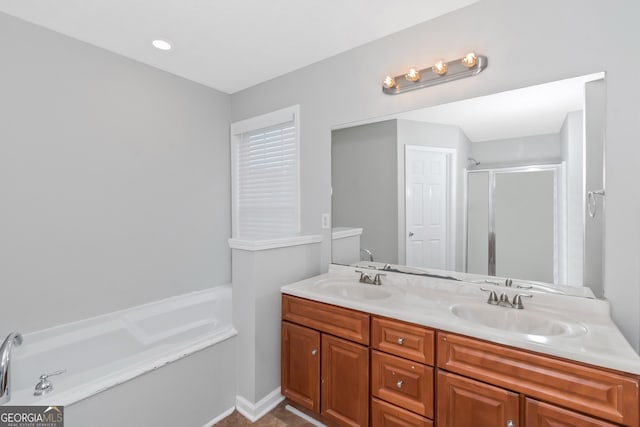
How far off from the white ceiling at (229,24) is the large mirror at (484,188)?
585 mm

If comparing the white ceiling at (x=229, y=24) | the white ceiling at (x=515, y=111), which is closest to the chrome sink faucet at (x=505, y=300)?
the white ceiling at (x=515, y=111)

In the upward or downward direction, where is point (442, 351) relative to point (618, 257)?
downward

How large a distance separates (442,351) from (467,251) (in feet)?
2.33

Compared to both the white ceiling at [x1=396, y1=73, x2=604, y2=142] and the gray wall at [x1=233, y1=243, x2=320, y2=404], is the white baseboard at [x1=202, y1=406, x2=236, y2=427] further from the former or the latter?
the white ceiling at [x1=396, y1=73, x2=604, y2=142]

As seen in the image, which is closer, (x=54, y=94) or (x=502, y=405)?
(x=502, y=405)

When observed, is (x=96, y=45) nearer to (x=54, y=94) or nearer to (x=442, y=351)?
(x=54, y=94)

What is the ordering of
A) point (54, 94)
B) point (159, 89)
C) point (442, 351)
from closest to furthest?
point (442, 351) < point (54, 94) < point (159, 89)

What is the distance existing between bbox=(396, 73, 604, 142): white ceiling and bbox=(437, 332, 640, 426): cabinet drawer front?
1.16 m

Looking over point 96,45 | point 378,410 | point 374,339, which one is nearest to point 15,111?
point 96,45

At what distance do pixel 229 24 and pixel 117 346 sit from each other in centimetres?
237

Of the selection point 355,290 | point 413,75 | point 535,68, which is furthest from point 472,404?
point 413,75

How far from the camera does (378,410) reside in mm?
1541

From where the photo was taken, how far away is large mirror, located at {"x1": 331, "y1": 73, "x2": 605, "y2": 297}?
148 centimetres

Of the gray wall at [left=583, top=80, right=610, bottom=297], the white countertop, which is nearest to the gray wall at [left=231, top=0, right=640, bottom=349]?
the gray wall at [left=583, top=80, right=610, bottom=297]
